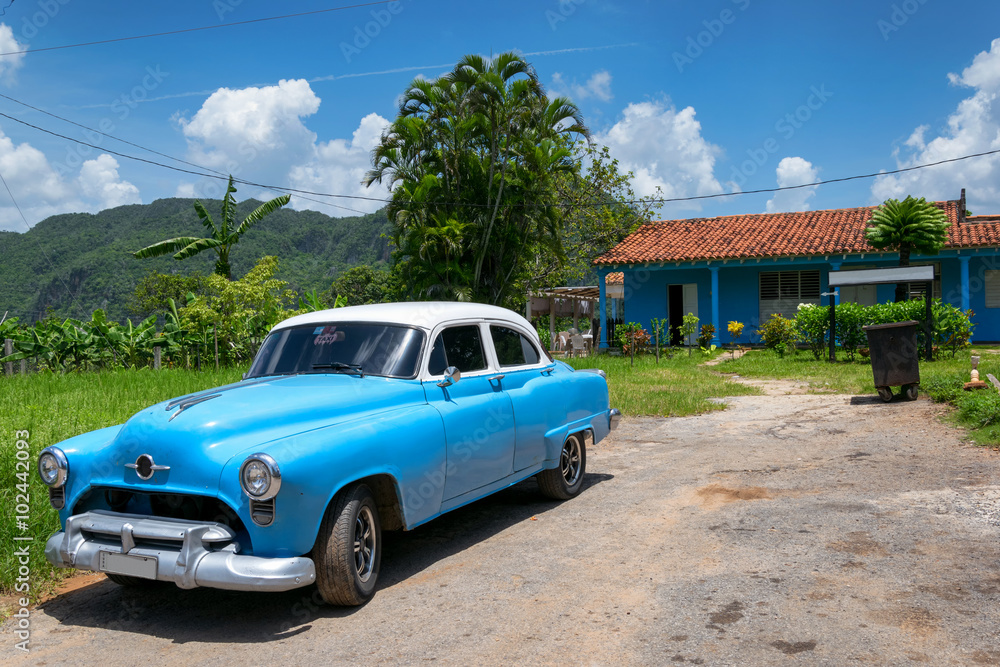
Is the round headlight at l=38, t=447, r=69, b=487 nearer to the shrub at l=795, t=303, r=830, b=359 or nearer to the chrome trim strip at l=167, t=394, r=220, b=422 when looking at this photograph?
the chrome trim strip at l=167, t=394, r=220, b=422

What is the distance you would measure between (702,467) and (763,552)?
9.72 ft

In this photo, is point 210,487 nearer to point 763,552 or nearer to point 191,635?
point 191,635

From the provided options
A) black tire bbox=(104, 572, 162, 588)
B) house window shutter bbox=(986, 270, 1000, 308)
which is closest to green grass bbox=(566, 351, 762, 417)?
black tire bbox=(104, 572, 162, 588)

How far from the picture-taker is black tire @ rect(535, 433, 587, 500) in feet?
21.9

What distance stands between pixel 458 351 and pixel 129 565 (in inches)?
103

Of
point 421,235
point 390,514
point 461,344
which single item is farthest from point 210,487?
point 421,235

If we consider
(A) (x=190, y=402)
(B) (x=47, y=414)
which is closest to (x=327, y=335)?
(A) (x=190, y=402)

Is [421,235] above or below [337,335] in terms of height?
above

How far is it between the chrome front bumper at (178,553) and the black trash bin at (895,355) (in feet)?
35.4

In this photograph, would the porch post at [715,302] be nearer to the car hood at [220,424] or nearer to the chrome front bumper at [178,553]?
the car hood at [220,424]

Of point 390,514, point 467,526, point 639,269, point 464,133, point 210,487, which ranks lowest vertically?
point 467,526

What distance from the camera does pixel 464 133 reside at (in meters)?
23.8

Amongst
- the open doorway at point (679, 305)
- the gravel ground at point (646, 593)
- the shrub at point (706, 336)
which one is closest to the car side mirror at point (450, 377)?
the gravel ground at point (646, 593)

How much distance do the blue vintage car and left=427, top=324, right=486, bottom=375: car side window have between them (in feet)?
0.04
